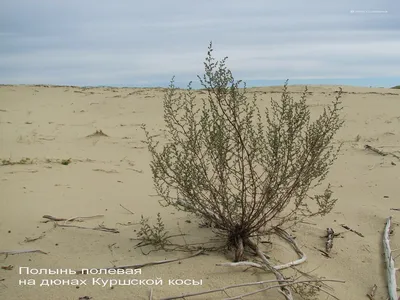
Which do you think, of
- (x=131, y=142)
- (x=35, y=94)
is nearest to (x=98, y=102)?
(x=35, y=94)

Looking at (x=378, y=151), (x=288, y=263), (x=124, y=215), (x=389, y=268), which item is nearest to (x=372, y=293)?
(x=389, y=268)

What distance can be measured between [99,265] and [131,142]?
456 centimetres

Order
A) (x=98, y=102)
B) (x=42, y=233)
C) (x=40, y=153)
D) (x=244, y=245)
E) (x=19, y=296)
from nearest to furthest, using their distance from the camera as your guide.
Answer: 1. (x=19, y=296)
2. (x=244, y=245)
3. (x=42, y=233)
4. (x=40, y=153)
5. (x=98, y=102)

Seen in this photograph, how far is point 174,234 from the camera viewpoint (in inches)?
139

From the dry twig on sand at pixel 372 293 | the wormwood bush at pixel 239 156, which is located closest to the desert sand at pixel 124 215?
the dry twig on sand at pixel 372 293

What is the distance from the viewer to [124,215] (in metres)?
3.98

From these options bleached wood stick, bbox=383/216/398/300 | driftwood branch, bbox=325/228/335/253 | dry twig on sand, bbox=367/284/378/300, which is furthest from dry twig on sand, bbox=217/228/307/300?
bleached wood stick, bbox=383/216/398/300

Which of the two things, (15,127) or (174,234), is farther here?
(15,127)

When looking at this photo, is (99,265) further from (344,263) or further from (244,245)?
(344,263)

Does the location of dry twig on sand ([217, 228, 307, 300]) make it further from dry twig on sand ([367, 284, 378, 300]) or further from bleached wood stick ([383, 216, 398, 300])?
bleached wood stick ([383, 216, 398, 300])

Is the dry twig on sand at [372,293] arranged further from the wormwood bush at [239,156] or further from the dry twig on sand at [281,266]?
the wormwood bush at [239,156]

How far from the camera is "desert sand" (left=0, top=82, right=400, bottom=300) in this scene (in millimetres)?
2898

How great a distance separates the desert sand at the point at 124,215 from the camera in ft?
9.51

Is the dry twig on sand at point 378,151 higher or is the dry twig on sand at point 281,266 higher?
the dry twig on sand at point 378,151
